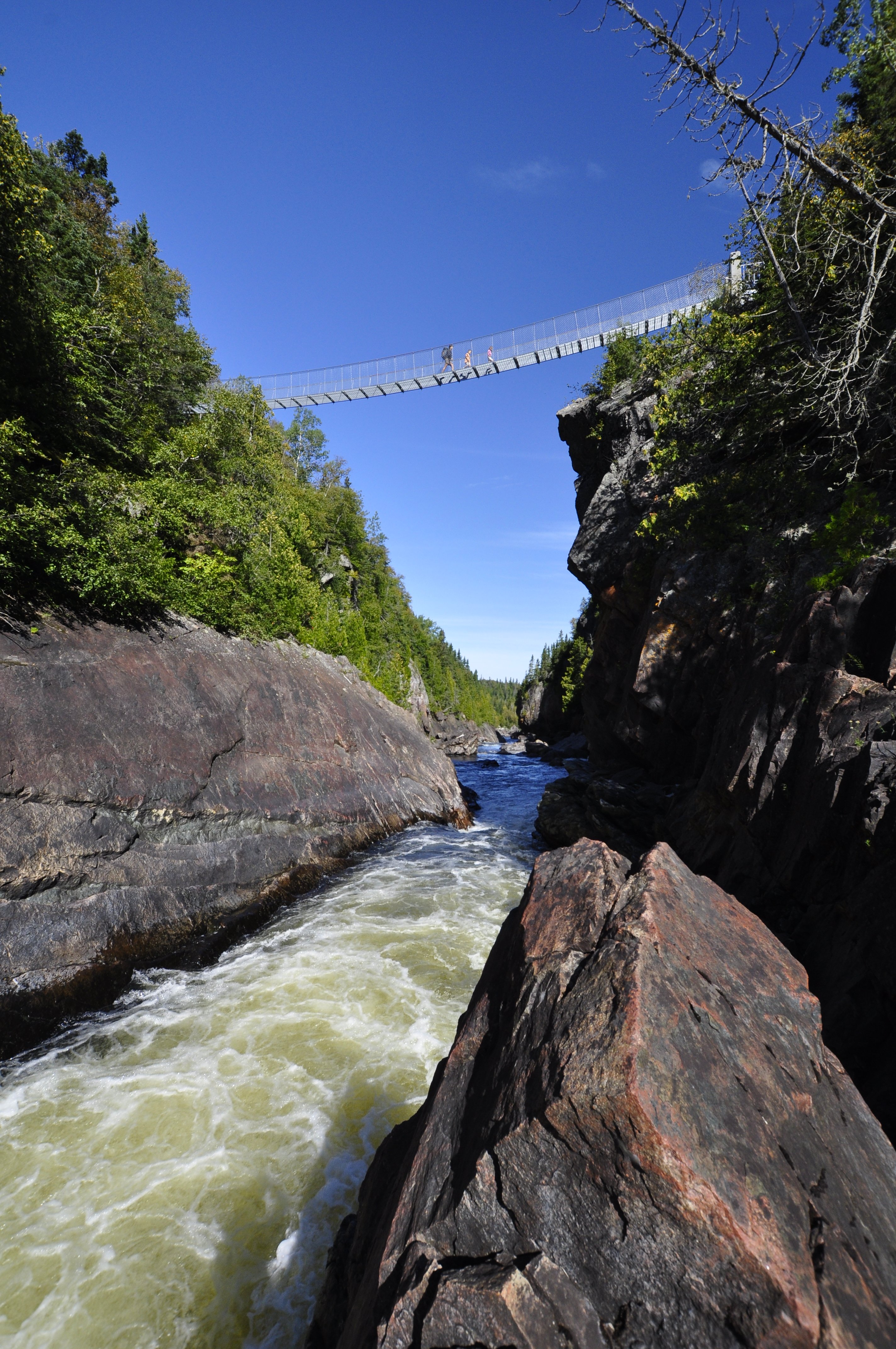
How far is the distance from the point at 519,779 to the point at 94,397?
31926mm

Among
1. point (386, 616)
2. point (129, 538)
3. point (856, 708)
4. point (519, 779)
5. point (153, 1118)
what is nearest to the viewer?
point (153, 1118)

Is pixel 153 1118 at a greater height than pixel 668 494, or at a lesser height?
lesser

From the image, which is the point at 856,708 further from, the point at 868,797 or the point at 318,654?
the point at 318,654

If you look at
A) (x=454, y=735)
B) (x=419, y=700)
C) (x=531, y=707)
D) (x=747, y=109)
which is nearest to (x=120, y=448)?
(x=747, y=109)

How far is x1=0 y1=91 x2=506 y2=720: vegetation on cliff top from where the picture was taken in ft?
36.1

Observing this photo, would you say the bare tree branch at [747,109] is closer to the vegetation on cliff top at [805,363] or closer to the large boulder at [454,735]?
the vegetation on cliff top at [805,363]

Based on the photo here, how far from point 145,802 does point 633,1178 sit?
1048 cm

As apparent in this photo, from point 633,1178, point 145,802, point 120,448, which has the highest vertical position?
point 120,448

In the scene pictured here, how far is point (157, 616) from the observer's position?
13.3m

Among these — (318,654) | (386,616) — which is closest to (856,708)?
(318,654)

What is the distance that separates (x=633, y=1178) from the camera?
90.1 inches

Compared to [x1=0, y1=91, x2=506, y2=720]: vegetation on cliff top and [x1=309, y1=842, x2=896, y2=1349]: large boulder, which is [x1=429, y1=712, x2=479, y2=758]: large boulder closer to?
[x1=0, y1=91, x2=506, y2=720]: vegetation on cliff top

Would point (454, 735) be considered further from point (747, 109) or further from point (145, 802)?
point (747, 109)

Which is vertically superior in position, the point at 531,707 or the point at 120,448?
the point at 120,448
